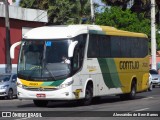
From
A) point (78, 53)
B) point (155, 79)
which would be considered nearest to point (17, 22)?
point (155, 79)

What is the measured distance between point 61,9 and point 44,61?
30.3 meters

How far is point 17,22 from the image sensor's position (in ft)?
140

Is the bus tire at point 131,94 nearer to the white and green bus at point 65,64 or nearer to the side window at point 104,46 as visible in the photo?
the white and green bus at point 65,64

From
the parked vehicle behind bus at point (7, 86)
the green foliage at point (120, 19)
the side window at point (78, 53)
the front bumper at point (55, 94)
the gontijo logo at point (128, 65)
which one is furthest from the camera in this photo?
the green foliage at point (120, 19)

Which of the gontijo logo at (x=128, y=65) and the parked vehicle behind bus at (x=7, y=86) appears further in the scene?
the parked vehicle behind bus at (x=7, y=86)

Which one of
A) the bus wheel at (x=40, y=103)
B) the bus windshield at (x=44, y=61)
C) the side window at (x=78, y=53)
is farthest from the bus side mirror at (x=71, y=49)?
the bus wheel at (x=40, y=103)

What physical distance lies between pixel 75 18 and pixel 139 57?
79.2ft

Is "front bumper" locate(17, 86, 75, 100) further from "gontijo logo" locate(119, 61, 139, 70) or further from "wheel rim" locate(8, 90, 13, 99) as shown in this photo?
"wheel rim" locate(8, 90, 13, 99)

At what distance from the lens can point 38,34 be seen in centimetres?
2361

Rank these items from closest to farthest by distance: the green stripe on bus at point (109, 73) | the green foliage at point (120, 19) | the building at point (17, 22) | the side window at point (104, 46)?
1. the side window at point (104, 46)
2. the green stripe on bus at point (109, 73)
3. the building at point (17, 22)
4. the green foliage at point (120, 19)

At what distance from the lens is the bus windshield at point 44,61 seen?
22734 millimetres

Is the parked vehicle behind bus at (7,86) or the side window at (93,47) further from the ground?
the side window at (93,47)

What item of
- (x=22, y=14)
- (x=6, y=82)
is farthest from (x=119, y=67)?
(x=22, y=14)

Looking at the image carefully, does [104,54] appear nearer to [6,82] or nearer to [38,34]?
[38,34]
